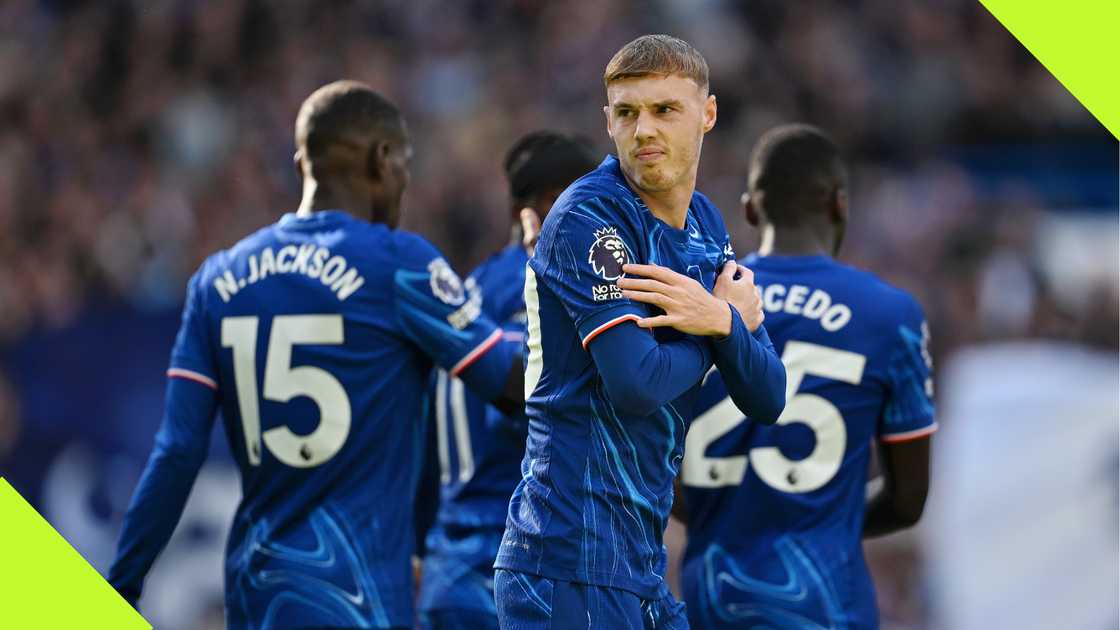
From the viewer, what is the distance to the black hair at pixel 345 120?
215 inches

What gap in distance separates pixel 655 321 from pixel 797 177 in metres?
1.85

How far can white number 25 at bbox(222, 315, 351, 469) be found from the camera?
16.9 ft

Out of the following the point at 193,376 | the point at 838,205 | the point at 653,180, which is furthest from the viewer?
the point at 838,205

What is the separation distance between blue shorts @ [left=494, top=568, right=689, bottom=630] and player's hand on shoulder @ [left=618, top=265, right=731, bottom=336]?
659 mm

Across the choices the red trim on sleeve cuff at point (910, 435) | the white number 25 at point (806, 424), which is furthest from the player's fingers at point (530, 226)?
the red trim on sleeve cuff at point (910, 435)

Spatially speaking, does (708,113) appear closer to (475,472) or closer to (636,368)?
(636,368)

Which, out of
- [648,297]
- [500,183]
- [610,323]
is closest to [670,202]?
[648,297]

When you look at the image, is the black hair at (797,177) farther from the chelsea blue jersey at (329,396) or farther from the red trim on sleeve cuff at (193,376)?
the red trim on sleeve cuff at (193,376)

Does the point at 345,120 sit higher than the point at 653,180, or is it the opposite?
the point at 345,120

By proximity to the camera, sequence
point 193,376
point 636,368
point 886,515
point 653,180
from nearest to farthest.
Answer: point 636,368 → point 653,180 → point 193,376 → point 886,515

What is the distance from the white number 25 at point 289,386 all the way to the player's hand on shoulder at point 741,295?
157 centimetres

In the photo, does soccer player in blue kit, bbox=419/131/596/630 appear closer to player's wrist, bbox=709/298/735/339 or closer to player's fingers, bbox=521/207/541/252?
player's fingers, bbox=521/207/541/252

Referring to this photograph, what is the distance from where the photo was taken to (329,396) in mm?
5180

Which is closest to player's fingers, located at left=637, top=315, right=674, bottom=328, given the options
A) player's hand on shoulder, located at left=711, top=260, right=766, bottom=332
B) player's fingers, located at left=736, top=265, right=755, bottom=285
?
player's hand on shoulder, located at left=711, top=260, right=766, bottom=332
